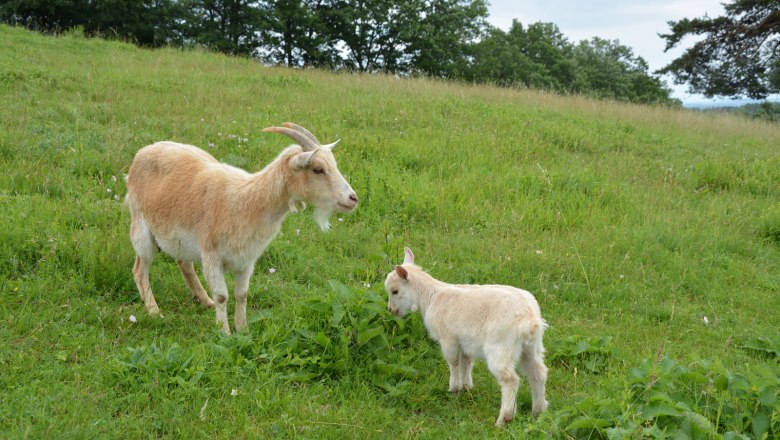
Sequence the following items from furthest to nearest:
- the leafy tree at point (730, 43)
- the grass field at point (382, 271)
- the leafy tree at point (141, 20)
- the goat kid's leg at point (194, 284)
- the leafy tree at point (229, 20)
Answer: the leafy tree at point (229, 20) → the leafy tree at point (141, 20) → the leafy tree at point (730, 43) → the goat kid's leg at point (194, 284) → the grass field at point (382, 271)

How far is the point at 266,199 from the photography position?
5234mm

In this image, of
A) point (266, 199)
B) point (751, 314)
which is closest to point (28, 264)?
point (266, 199)

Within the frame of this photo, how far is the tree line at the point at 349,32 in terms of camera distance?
35.3m

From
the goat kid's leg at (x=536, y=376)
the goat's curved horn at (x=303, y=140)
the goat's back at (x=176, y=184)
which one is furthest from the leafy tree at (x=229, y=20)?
the goat kid's leg at (x=536, y=376)

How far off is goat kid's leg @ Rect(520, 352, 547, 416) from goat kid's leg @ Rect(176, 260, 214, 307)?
3.24 m

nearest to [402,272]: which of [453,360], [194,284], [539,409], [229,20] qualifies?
[453,360]

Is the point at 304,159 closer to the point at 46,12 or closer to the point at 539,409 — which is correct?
the point at 539,409

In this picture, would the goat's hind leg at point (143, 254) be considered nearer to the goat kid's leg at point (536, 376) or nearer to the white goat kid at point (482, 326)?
the white goat kid at point (482, 326)

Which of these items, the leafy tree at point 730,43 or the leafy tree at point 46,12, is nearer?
the leafy tree at point 730,43

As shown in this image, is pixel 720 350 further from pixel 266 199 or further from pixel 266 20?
pixel 266 20

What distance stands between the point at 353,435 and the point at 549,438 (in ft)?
4.29

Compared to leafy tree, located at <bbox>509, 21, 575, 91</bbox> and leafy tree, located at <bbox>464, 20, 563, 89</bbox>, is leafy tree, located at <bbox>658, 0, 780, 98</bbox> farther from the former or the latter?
leafy tree, located at <bbox>509, 21, 575, 91</bbox>

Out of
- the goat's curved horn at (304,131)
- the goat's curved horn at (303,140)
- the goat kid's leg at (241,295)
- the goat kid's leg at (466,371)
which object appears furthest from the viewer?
the goat kid's leg at (241,295)

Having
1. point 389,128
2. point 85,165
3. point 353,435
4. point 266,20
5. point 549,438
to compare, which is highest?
point 266,20
